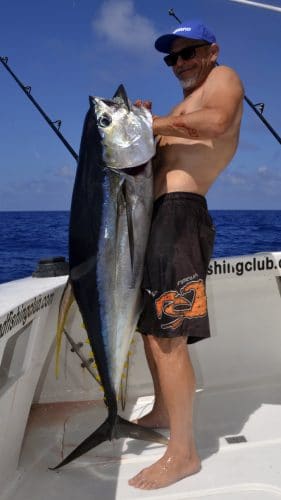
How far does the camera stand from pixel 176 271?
230 cm

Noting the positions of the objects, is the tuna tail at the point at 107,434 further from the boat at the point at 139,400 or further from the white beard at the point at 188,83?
the white beard at the point at 188,83

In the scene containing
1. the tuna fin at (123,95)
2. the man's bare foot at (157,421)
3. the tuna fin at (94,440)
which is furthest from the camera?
the man's bare foot at (157,421)

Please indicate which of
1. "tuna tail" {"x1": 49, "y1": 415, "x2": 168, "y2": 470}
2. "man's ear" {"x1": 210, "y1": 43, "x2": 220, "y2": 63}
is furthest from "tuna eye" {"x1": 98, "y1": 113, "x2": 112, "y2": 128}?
"tuna tail" {"x1": 49, "y1": 415, "x2": 168, "y2": 470}

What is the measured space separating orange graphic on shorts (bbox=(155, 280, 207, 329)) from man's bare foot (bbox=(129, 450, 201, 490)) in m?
0.60

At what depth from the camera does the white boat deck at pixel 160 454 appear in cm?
228

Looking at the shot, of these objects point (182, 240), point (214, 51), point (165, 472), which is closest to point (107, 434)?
point (165, 472)

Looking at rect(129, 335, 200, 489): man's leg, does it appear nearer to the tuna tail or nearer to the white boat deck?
the white boat deck

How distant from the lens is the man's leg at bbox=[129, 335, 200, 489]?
2.34m

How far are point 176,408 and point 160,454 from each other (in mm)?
383

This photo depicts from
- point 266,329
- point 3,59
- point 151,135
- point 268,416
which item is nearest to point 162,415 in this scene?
point 268,416

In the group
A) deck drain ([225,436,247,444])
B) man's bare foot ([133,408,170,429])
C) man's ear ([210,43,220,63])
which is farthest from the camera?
man's bare foot ([133,408,170,429])

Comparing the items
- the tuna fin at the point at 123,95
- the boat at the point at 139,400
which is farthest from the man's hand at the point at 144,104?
the boat at the point at 139,400

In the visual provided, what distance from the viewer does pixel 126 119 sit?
225 cm

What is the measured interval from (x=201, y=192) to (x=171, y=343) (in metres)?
0.70
